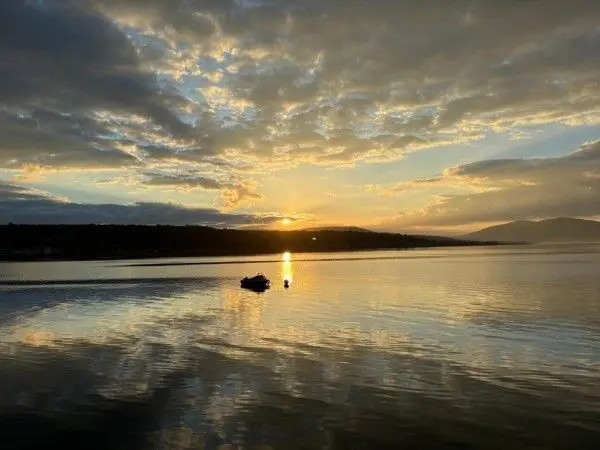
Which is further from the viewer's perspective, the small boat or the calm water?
the small boat

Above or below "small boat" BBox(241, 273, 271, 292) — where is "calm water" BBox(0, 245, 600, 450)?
below

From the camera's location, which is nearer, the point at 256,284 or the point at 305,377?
the point at 305,377

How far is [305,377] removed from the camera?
2686 centimetres

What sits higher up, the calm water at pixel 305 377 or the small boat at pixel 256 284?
the small boat at pixel 256 284

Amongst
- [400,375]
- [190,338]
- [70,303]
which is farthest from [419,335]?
[70,303]

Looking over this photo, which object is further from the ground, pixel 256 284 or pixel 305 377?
pixel 256 284

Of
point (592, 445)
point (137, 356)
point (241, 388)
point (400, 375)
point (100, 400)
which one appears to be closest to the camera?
point (592, 445)

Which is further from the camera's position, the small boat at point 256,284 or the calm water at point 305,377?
the small boat at point 256,284

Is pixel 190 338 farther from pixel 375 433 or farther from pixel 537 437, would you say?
pixel 537 437

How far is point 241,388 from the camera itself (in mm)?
24797

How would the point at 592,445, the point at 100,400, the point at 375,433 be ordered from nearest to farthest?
the point at 592,445 → the point at 375,433 → the point at 100,400

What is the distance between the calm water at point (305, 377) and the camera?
736 inches

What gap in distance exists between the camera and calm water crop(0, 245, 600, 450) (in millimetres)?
18688

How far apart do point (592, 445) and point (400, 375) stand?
10815 millimetres
